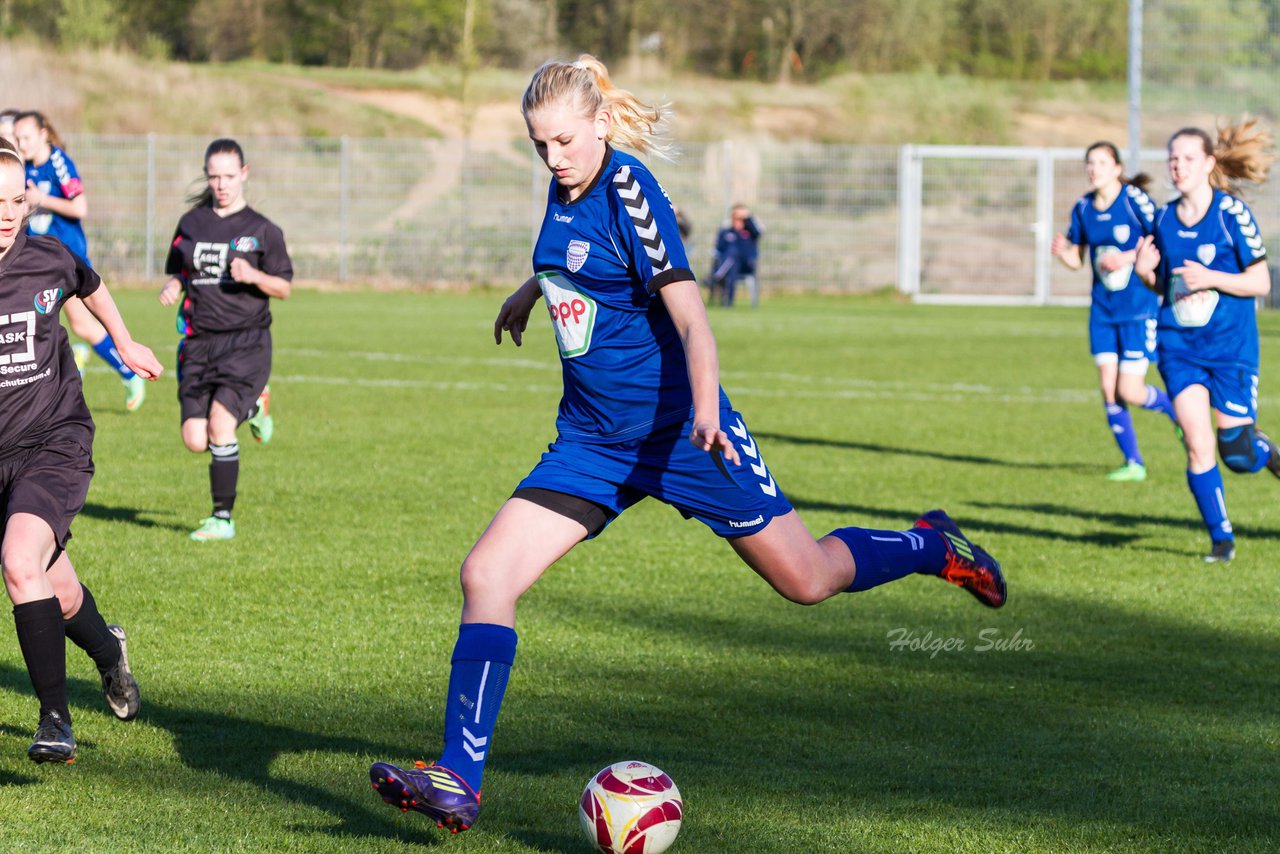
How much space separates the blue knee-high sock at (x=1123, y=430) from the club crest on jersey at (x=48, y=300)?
303 inches

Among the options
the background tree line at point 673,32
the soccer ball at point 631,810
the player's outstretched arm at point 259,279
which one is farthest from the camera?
the background tree line at point 673,32

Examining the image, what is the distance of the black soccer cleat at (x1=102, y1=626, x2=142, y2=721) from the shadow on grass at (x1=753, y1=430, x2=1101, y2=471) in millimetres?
7337

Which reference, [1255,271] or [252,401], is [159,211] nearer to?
[252,401]

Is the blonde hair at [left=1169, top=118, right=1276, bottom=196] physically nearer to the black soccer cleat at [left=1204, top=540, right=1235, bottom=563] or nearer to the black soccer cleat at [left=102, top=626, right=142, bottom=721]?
the black soccer cleat at [left=1204, top=540, right=1235, bottom=563]

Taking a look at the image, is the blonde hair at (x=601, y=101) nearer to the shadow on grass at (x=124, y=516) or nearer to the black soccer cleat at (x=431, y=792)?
the black soccer cleat at (x=431, y=792)

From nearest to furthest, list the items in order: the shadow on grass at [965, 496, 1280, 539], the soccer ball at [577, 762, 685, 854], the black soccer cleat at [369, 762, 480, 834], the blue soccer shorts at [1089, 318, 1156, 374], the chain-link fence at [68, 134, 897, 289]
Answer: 1. the black soccer cleat at [369, 762, 480, 834]
2. the soccer ball at [577, 762, 685, 854]
3. the shadow on grass at [965, 496, 1280, 539]
4. the blue soccer shorts at [1089, 318, 1156, 374]
5. the chain-link fence at [68, 134, 897, 289]

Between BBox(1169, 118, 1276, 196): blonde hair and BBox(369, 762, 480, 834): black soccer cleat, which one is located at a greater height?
BBox(1169, 118, 1276, 196): blonde hair

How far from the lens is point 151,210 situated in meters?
32.9

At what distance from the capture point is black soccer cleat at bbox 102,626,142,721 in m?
4.95

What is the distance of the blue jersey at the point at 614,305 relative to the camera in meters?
4.17

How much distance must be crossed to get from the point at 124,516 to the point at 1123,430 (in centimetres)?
633

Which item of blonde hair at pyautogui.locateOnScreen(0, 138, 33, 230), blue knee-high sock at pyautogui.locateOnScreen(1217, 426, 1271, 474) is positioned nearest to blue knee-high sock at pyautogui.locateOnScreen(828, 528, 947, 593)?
blonde hair at pyautogui.locateOnScreen(0, 138, 33, 230)

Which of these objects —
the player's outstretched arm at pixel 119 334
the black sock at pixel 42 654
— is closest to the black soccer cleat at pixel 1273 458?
the player's outstretched arm at pixel 119 334

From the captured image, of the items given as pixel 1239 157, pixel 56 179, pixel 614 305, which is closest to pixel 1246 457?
pixel 1239 157
